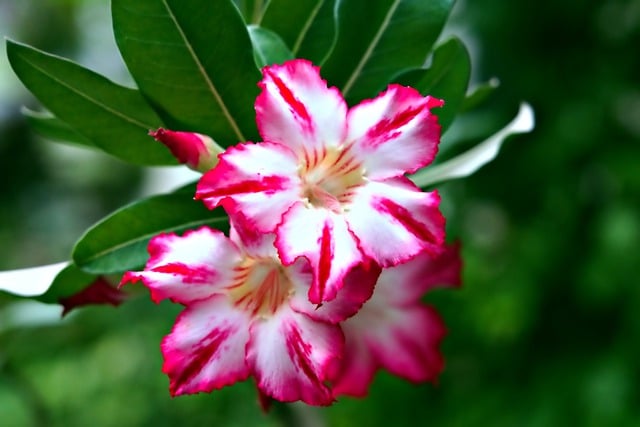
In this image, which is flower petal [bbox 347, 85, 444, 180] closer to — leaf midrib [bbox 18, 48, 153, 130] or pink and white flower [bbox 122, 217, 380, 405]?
pink and white flower [bbox 122, 217, 380, 405]

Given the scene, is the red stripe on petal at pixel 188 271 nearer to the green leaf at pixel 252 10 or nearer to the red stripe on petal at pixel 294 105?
the red stripe on petal at pixel 294 105

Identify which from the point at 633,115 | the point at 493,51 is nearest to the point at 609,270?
the point at 633,115

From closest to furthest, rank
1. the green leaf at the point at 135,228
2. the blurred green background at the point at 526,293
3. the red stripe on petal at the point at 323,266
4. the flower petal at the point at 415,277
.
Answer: the red stripe on petal at the point at 323,266
the green leaf at the point at 135,228
the flower petal at the point at 415,277
the blurred green background at the point at 526,293

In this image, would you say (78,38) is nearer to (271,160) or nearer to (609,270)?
(609,270)

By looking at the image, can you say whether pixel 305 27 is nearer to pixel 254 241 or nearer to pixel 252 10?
pixel 252 10

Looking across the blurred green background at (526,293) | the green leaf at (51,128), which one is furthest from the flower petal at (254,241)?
the blurred green background at (526,293)

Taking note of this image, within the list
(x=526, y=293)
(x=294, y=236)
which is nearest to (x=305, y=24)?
(x=294, y=236)

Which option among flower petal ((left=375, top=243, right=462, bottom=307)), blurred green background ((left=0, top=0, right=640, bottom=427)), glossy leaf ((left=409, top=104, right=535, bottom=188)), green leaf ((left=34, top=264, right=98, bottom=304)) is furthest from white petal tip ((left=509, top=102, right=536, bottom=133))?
blurred green background ((left=0, top=0, right=640, bottom=427))
